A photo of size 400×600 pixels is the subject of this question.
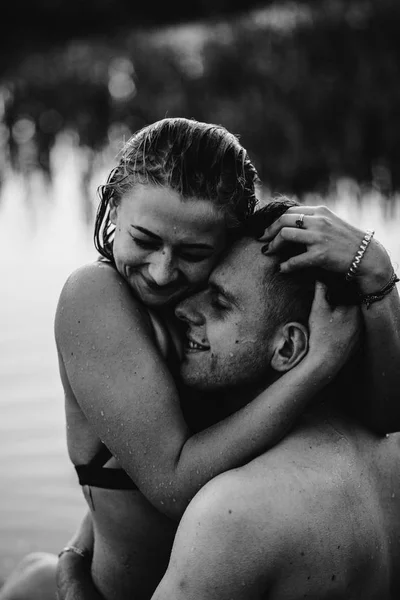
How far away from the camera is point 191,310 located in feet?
7.16

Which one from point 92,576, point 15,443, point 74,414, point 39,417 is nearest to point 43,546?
point 15,443

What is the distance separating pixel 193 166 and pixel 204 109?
15.3 ft

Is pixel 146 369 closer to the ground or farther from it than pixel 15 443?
farther from it

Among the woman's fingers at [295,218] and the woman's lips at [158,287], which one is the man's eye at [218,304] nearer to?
the woman's lips at [158,287]

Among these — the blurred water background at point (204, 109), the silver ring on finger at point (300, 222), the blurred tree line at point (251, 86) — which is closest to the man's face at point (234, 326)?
the silver ring on finger at point (300, 222)

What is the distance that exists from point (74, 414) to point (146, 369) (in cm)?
40

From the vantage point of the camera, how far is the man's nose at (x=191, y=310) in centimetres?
218

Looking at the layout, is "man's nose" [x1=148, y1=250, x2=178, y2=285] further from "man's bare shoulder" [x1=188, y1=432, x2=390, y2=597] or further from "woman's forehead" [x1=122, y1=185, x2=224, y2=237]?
"man's bare shoulder" [x1=188, y1=432, x2=390, y2=597]

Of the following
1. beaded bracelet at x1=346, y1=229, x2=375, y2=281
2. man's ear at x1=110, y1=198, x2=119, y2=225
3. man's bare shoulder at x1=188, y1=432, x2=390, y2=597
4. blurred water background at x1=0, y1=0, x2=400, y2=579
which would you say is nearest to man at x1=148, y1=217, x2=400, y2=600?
man's bare shoulder at x1=188, y1=432, x2=390, y2=597

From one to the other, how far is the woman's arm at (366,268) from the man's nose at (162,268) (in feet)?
0.82

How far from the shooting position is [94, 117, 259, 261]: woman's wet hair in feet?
6.89

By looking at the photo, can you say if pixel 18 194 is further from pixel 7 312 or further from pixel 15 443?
pixel 7 312

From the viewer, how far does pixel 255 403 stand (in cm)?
198

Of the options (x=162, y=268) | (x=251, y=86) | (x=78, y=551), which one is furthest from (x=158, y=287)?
(x=251, y=86)
